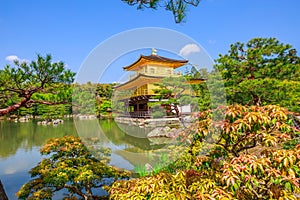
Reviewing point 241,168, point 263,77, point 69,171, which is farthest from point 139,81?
point 241,168

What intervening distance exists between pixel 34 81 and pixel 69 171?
1.00 metres

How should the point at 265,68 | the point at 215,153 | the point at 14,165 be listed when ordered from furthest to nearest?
the point at 265,68 < the point at 14,165 < the point at 215,153

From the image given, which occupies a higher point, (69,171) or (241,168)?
(241,168)

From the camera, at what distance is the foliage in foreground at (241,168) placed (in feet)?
3.35

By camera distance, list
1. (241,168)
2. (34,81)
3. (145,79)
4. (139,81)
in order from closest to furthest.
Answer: (241,168), (34,81), (145,79), (139,81)

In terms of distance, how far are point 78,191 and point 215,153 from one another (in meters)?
1.73

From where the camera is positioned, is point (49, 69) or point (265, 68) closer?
point (49, 69)

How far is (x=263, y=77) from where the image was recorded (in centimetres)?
619

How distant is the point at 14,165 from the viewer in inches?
178

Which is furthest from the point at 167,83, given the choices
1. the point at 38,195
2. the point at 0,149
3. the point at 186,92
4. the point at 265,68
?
the point at 0,149

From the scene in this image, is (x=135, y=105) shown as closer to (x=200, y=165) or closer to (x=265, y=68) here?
(x=265, y=68)

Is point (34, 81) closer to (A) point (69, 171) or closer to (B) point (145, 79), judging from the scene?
(A) point (69, 171)

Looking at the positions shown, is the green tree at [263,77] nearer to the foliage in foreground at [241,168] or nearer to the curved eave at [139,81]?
the curved eave at [139,81]

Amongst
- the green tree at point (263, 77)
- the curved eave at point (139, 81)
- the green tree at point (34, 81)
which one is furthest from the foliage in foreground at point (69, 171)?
the curved eave at point (139, 81)
